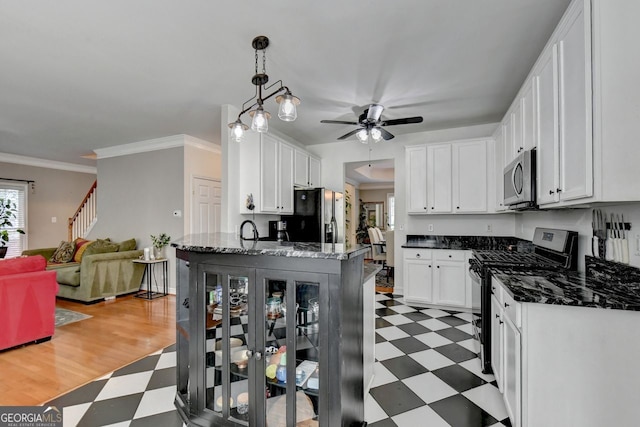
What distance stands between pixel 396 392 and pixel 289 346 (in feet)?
3.76

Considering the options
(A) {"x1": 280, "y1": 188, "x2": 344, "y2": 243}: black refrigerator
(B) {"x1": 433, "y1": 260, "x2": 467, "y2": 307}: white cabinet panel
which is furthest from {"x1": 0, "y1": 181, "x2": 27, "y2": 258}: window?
(B) {"x1": 433, "y1": 260, "x2": 467, "y2": 307}: white cabinet panel

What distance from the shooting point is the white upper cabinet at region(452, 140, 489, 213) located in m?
3.86

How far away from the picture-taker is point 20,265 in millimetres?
2887

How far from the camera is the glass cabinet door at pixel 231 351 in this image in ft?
4.97

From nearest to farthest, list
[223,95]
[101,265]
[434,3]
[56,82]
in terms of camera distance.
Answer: [434,3] < [56,82] < [223,95] < [101,265]

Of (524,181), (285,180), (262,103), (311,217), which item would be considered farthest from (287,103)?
(311,217)

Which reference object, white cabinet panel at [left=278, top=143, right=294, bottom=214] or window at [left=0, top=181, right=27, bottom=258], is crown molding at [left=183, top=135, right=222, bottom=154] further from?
window at [left=0, top=181, right=27, bottom=258]

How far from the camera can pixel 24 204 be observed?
611 cm

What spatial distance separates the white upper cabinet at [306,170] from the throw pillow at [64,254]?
13.7ft

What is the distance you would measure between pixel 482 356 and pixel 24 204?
844cm

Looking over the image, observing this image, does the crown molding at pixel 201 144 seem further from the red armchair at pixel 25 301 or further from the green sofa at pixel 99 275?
the red armchair at pixel 25 301

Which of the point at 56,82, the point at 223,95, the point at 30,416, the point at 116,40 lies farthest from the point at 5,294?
the point at 223,95

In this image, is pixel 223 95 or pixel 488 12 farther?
pixel 223 95

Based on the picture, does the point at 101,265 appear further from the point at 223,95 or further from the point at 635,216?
the point at 635,216
